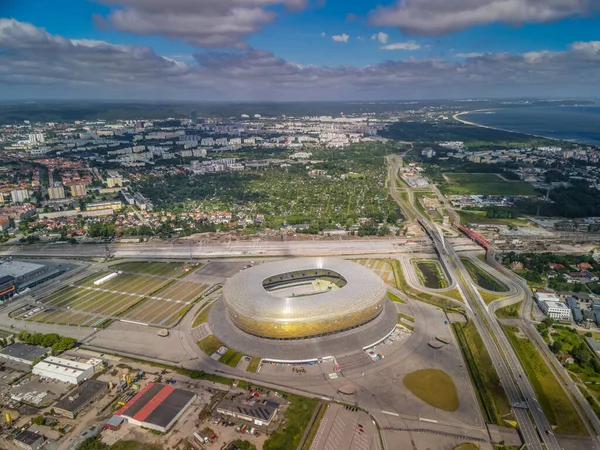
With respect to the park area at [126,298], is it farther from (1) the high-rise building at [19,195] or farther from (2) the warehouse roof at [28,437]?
(1) the high-rise building at [19,195]

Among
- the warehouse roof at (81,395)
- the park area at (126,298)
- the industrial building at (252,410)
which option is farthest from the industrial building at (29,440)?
the park area at (126,298)

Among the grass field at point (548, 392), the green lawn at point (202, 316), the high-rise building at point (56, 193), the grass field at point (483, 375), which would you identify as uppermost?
the high-rise building at point (56, 193)

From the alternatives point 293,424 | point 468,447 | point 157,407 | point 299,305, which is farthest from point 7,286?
point 468,447

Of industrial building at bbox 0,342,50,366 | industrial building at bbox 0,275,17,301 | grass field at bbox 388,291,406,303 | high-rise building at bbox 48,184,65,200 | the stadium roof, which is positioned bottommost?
grass field at bbox 388,291,406,303

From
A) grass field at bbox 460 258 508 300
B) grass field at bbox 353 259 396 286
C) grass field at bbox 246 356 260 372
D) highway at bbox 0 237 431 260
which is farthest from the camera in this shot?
highway at bbox 0 237 431 260

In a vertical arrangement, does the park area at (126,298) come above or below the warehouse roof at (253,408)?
above

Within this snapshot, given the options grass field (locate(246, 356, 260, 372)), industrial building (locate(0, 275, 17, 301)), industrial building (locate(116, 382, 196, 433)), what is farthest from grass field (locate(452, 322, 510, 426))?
industrial building (locate(0, 275, 17, 301))

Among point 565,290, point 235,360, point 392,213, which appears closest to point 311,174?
point 392,213

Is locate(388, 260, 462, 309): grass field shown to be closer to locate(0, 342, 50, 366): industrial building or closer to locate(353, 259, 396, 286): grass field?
locate(353, 259, 396, 286): grass field
